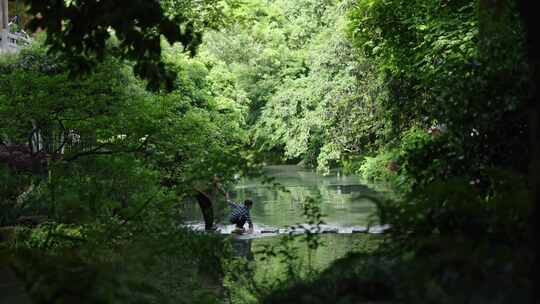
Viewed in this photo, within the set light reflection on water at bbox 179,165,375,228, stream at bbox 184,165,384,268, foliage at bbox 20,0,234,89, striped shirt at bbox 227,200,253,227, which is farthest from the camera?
light reflection on water at bbox 179,165,375,228

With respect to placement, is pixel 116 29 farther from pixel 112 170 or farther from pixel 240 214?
pixel 240 214

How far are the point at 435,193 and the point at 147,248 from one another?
279 centimetres

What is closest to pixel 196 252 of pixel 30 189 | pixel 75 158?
pixel 75 158

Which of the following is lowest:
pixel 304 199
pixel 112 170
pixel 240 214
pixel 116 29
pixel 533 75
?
pixel 240 214

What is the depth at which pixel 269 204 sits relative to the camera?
30.2 metres

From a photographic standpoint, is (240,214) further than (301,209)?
Yes

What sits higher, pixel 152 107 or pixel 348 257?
pixel 152 107

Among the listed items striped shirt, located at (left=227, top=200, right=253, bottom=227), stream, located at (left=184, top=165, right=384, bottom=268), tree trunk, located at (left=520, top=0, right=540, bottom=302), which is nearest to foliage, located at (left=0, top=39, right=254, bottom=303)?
stream, located at (left=184, top=165, right=384, bottom=268)

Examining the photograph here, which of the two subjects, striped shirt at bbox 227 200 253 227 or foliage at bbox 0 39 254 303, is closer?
foliage at bbox 0 39 254 303

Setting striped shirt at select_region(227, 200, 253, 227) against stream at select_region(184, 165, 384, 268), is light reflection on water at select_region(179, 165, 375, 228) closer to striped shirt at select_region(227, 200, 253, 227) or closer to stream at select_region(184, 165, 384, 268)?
stream at select_region(184, 165, 384, 268)

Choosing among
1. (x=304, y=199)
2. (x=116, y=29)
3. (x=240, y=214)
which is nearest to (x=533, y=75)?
(x=116, y=29)

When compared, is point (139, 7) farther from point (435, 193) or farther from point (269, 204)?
point (269, 204)

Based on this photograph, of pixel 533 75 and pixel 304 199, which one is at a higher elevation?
pixel 533 75

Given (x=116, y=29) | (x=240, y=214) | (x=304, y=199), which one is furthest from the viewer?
(x=240, y=214)
